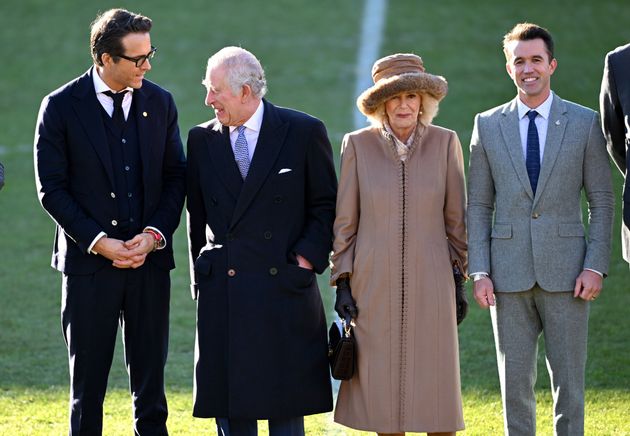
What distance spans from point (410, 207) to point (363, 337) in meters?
0.65

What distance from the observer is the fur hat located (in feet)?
19.5

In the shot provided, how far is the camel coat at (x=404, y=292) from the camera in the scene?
19.8ft

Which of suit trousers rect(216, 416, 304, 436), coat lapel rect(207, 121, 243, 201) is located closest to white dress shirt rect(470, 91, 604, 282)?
suit trousers rect(216, 416, 304, 436)

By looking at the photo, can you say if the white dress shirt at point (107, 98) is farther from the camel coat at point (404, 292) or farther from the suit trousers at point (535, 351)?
the suit trousers at point (535, 351)

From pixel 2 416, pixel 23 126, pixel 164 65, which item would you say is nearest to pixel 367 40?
pixel 164 65

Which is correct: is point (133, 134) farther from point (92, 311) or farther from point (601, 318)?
point (601, 318)

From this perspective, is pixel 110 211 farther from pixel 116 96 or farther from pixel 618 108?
pixel 618 108

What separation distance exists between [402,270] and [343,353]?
0.47 metres

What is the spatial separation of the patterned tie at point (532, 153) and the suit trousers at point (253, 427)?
158cm

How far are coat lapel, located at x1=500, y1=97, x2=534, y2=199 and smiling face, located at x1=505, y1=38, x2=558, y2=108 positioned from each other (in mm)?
116

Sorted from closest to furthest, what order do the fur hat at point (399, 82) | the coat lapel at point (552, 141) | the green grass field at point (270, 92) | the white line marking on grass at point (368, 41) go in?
the fur hat at point (399, 82)
the coat lapel at point (552, 141)
the green grass field at point (270, 92)
the white line marking on grass at point (368, 41)

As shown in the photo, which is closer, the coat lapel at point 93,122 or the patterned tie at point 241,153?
the patterned tie at point 241,153

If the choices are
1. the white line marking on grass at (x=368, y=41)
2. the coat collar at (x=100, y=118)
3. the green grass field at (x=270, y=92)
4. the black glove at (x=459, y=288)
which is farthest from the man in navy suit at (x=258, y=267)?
the white line marking on grass at (x=368, y=41)

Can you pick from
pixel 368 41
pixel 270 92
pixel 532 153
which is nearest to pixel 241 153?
pixel 532 153
